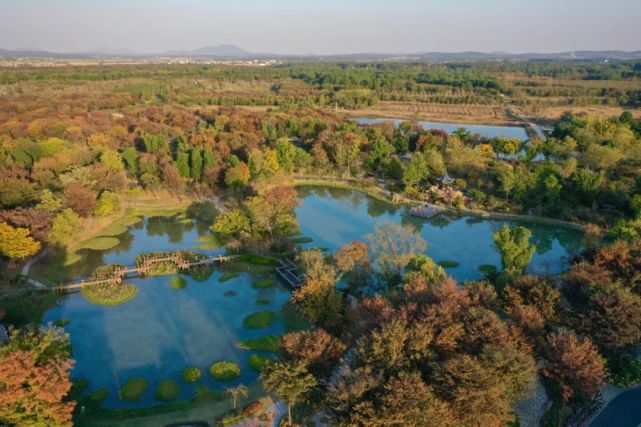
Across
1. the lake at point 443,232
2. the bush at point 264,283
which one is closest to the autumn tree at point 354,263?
the bush at point 264,283

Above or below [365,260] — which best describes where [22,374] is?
above

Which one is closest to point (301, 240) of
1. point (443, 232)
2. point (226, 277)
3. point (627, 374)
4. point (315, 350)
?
point (226, 277)

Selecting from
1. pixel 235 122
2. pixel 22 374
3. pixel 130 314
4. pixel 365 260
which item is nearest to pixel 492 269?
pixel 365 260

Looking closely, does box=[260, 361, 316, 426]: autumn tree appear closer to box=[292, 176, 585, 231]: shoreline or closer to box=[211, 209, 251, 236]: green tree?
box=[211, 209, 251, 236]: green tree

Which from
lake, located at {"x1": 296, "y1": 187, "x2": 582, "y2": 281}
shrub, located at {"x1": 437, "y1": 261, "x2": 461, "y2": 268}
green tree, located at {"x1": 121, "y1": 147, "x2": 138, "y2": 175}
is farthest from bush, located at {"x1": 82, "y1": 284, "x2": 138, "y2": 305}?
green tree, located at {"x1": 121, "y1": 147, "x2": 138, "y2": 175}

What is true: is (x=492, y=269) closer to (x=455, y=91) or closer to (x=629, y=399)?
(x=629, y=399)

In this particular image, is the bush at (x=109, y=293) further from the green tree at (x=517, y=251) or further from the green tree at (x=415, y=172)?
the green tree at (x=415, y=172)
